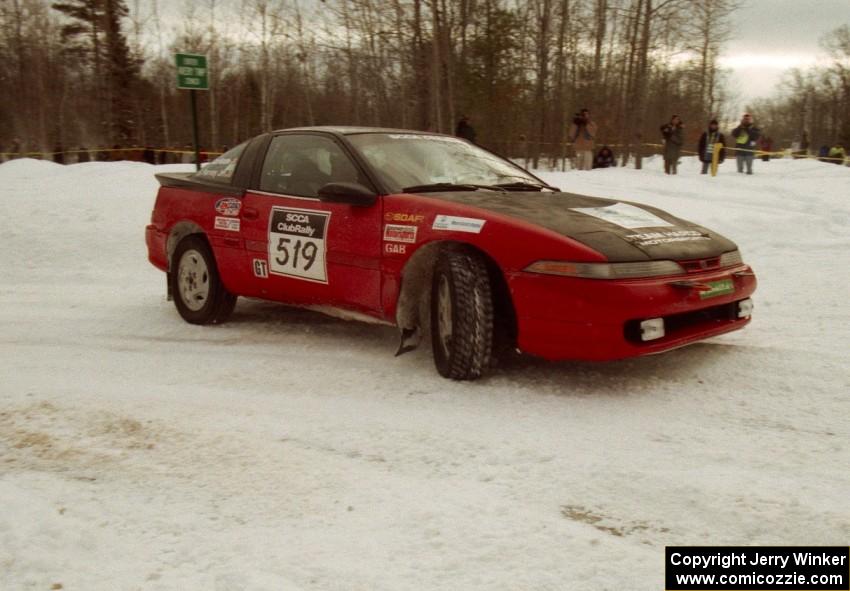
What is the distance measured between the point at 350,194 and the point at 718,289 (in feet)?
6.75

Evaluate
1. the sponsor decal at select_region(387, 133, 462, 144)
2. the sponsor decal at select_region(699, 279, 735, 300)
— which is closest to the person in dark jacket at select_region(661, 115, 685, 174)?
the sponsor decal at select_region(387, 133, 462, 144)

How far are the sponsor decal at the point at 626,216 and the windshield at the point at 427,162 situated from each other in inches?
29.2

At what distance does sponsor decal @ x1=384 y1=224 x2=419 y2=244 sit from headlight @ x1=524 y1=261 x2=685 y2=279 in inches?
29.1

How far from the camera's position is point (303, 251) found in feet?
15.2

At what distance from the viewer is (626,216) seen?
4.14m

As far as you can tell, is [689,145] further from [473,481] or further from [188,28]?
[473,481]

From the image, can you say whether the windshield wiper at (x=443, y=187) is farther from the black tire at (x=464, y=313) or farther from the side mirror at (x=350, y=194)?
the black tire at (x=464, y=313)

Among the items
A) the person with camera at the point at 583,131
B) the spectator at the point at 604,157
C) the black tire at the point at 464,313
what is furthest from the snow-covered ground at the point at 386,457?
the spectator at the point at 604,157

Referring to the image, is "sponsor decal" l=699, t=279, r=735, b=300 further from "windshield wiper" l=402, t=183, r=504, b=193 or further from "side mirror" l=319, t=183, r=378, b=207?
"side mirror" l=319, t=183, r=378, b=207

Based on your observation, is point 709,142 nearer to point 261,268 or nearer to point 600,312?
point 261,268

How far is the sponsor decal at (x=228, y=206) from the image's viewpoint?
5145mm

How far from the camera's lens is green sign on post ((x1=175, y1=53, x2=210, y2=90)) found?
34.7 feet

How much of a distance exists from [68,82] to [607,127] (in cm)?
3259

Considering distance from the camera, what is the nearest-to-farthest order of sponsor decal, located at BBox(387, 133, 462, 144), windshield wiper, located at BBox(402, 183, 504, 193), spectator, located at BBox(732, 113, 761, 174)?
windshield wiper, located at BBox(402, 183, 504, 193) → sponsor decal, located at BBox(387, 133, 462, 144) → spectator, located at BBox(732, 113, 761, 174)
